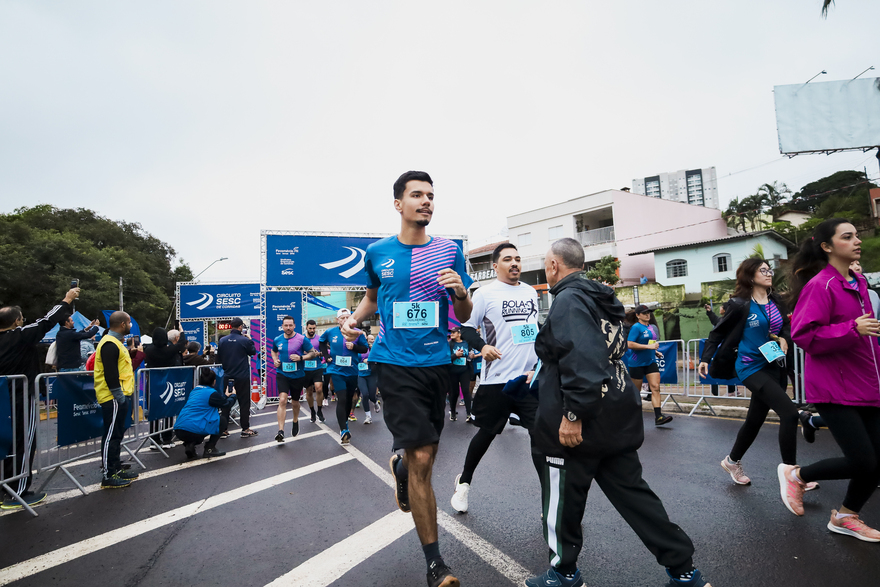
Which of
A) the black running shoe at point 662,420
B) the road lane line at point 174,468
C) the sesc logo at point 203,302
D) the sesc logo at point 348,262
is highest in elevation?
the sesc logo at point 348,262

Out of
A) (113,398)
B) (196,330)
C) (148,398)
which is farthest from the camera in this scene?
(196,330)

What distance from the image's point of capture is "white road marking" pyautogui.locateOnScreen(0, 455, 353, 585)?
3.28 meters

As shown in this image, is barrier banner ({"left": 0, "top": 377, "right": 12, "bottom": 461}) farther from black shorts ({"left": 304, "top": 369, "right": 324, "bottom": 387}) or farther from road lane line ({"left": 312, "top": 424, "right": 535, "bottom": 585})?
black shorts ({"left": 304, "top": 369, "right": 324, "bottom": 387})

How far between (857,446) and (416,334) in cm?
277

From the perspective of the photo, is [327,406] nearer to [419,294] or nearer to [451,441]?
[451,441]

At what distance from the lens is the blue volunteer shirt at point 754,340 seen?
4309 millimetres

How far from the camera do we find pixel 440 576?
2521 mm

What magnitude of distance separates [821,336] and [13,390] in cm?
670

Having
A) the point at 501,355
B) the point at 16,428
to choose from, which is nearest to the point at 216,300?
the point at 16,428

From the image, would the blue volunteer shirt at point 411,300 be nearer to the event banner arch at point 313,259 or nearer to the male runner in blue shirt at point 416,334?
the male runner in blue shirt at point 416,334

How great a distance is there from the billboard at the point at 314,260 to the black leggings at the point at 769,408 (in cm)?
1364

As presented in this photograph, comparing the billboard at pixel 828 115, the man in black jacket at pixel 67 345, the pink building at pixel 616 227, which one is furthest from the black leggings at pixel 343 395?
the pink building at pixel 616 227

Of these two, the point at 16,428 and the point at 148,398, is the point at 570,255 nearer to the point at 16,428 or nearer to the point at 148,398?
the point at 16,428

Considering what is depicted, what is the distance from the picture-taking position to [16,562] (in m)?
3.41
